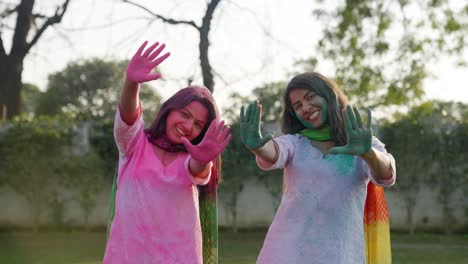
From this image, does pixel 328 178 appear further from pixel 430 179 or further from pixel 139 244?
pixel 430 179

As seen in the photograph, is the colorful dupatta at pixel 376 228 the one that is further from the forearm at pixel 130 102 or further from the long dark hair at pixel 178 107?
the forearm at pixel 130 102

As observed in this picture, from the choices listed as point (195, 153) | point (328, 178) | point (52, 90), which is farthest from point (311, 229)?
point (52, 90)

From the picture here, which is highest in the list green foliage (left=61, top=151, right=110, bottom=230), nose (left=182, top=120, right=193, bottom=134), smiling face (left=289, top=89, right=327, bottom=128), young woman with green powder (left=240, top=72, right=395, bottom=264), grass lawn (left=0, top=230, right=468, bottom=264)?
smiling face (left=289, top=89, right=327, bottom=128)

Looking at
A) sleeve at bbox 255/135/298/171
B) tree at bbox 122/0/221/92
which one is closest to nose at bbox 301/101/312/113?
sleeve at bbox 255/135/298/171

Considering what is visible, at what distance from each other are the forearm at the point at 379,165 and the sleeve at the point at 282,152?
1.15 feet

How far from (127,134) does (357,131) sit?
102 centimetres

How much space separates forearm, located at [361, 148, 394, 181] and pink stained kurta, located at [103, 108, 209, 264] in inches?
28.7

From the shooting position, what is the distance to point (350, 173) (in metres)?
2.80

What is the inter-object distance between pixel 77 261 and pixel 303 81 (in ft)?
20.0

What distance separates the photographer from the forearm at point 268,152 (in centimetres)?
266

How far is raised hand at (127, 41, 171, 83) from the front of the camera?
278 cm

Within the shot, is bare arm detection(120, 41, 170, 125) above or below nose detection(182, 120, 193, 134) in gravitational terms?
above

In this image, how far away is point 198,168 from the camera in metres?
2.87

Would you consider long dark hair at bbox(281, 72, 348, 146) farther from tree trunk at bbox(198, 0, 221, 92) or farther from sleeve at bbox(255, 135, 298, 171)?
tree trunk at bbox(198, 0, 221, 92)
